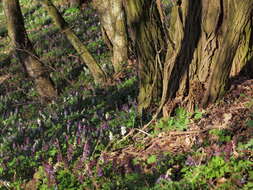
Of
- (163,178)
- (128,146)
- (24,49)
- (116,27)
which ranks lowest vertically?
(128,146)

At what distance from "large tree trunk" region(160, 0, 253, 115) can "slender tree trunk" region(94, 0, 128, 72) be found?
3.21 m

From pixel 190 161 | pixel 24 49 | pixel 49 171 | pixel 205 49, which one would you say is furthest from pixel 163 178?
pixel 24 49

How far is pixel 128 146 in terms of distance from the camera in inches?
222

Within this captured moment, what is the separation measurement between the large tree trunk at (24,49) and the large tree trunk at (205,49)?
4.34 metres

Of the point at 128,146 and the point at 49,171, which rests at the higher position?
the point at 49,171

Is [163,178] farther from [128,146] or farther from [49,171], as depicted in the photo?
[49,171]

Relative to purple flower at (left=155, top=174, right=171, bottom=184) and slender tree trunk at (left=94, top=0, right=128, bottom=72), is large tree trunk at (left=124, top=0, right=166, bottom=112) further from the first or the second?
slender tree trunk at (left=94, top=0, right=128, bottom=72)

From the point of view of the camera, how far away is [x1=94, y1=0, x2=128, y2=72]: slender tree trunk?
9.16 meters

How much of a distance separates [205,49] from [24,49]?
4.80m

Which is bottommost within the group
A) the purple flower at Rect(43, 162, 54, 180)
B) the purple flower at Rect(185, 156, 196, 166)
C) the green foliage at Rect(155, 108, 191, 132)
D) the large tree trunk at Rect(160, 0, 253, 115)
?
the green foliage at Rect(155, 108, 191, 132)

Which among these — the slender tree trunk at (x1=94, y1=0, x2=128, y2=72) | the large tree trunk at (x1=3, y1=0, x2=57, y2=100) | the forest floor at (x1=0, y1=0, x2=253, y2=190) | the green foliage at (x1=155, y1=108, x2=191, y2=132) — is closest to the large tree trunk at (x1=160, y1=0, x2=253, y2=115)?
the green foliage at (x1=155, y1=108, x2=191, y2=132)

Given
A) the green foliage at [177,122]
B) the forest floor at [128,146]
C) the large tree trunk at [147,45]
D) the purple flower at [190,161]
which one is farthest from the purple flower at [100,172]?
the large tree trunk at [147,45]

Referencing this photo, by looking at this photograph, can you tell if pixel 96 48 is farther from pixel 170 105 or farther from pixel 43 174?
pixel 43 174

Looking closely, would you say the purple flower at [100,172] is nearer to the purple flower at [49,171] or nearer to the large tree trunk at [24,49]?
the purple flower at [49,171]
